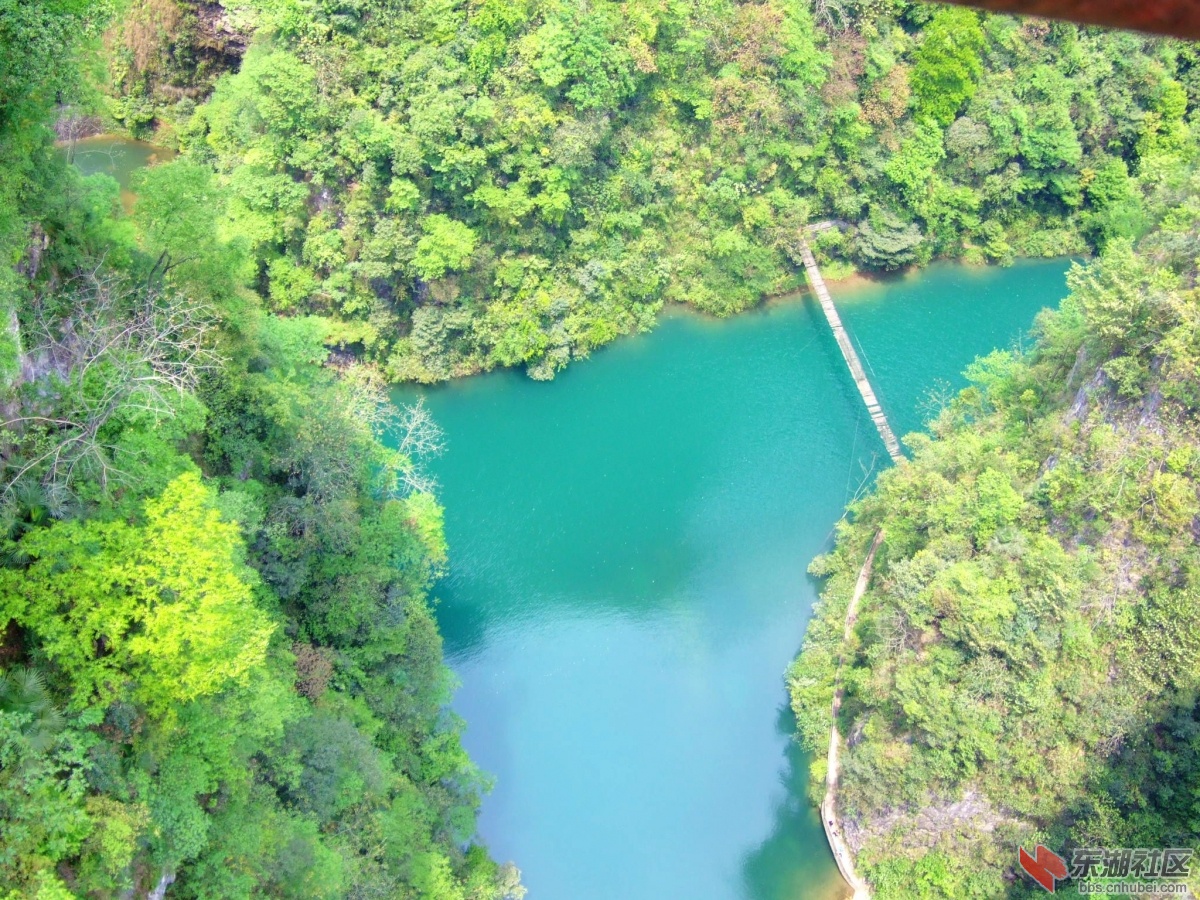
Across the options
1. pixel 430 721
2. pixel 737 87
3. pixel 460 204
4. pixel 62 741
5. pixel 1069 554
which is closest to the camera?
pixel 62 741

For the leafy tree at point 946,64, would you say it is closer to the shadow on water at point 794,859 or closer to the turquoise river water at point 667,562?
the turquoise river water at point 667,562

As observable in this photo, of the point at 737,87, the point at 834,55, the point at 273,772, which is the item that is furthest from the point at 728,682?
the point at 834,55

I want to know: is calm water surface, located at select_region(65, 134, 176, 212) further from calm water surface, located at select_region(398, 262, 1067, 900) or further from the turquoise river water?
calm water surface, located at select_region(398, 262, 1067, 900)

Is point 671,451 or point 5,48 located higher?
point 5,48

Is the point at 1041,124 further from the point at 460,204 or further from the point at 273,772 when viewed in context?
the point at 273,772

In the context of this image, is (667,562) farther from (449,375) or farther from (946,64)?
(946,64)

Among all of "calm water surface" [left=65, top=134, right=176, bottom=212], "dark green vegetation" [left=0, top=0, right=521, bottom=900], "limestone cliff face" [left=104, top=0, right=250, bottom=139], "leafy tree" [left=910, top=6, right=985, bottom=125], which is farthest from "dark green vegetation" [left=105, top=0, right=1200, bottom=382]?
"dark green vegetation" [left=0, top=0, right=521, bottom=900]

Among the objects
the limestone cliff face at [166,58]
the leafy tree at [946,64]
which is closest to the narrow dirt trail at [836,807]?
the leafy tree at [946,64]
